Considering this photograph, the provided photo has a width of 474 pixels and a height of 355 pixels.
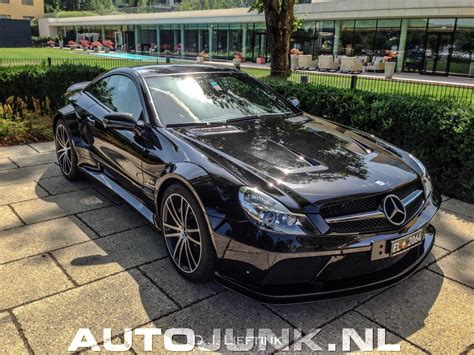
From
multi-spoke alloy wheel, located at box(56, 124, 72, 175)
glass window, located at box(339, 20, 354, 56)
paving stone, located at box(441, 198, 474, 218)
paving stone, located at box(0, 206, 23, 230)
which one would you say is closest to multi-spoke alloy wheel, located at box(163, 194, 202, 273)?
paving stone, located at box(0, 206, 23, 230)

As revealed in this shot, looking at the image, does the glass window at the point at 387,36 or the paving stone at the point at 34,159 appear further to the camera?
the glass window at the point at 387,36

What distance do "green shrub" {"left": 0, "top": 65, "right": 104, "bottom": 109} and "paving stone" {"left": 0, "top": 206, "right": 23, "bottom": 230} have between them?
4825 mm

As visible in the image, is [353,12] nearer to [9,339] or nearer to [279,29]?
[279,29]

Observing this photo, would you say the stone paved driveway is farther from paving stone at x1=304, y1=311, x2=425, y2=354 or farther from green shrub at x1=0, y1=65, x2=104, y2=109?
green shrub at x1=0, y1=65, x2=104, y2=109

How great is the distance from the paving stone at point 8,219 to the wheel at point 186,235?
1.78m

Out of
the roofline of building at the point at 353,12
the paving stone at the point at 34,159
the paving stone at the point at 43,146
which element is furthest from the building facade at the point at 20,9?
the paving stone at the point at 34,159

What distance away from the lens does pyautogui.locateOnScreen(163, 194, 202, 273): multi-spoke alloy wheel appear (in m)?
3.15

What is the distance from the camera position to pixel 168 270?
348cm

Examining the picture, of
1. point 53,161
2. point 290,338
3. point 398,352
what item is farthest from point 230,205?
point 53,161

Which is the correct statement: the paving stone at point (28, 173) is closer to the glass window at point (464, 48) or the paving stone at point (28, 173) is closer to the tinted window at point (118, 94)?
the tinted window at point (118, 94)

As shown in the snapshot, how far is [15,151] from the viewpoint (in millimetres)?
7020

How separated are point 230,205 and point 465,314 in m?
1.77

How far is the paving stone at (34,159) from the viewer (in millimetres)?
6352

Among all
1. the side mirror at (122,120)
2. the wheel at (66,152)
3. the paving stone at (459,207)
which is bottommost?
the paving stone at (459,207)
